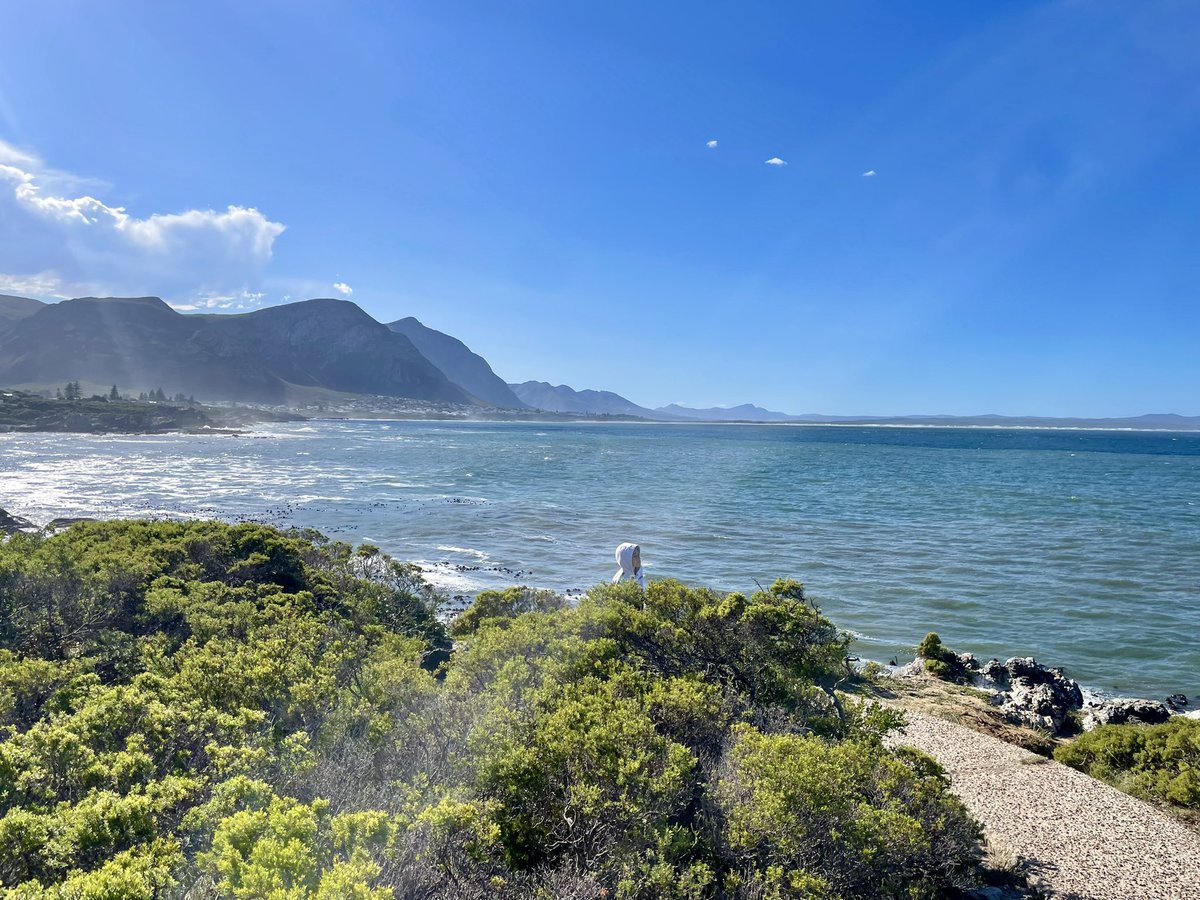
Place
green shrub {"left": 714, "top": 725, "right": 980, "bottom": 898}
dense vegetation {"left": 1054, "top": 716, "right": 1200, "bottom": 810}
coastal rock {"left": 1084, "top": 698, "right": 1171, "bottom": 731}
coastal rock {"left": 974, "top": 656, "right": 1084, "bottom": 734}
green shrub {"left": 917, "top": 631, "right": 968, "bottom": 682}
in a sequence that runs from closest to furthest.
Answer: green shrub {"left": 714, "top": 725, "right": 980, "bottom": 898} → dense vegetation {"left": 1054, "top": 716, "right": 1200, "bottom": 810} → coastal rock {"left": 1084, "top": 698, "right": 1171, "bottom": 731} → coastal rock {"left": 974, "top": 656, "right": 1084, "bottom": 734} → green shrub {"left": 917, "top": 631, "right": 968, "bottom": 682}

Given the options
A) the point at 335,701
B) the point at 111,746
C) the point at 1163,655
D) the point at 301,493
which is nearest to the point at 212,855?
the point at 111,746

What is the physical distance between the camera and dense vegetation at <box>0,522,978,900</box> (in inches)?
173

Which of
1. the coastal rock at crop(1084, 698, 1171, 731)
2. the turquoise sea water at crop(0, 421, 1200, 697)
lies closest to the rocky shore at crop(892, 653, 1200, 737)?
the coastal rock at crop(1084, 698, 1171, 731)

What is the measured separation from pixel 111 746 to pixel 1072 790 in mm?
11751

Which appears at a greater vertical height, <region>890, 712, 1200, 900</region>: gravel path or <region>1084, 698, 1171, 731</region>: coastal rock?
<region>890, 712, 1200, 900</region>: gravel path

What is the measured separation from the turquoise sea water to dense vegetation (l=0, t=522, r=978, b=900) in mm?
10438

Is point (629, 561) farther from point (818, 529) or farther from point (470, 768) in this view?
point (818, 529)

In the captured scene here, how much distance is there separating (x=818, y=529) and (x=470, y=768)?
94.6 feet

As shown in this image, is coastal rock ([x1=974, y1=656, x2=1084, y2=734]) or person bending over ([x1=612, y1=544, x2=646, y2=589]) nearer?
person bending over ([x1=612, y1=544, x2=646, y2=589])

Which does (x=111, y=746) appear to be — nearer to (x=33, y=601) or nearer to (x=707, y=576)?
(x=33, y=601)

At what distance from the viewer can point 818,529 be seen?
105 ft

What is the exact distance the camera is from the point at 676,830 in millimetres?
5270

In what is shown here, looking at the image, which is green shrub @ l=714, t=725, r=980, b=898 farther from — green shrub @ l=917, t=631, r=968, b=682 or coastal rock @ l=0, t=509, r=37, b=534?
coastal rock @ l=0, t=509, r=37, b=534

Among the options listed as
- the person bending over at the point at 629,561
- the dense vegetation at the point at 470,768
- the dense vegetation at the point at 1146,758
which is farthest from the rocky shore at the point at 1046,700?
the person bending over at the point at 629,561
